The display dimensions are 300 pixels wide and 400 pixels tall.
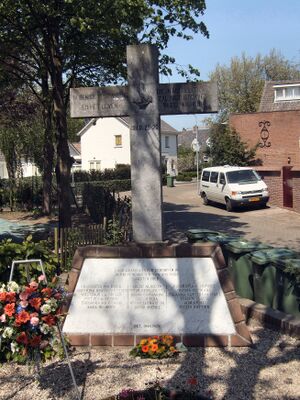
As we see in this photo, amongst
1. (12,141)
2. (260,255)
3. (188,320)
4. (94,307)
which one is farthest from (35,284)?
(12,141)

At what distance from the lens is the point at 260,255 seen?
7.50m

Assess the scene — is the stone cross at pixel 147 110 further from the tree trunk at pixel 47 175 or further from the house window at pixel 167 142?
the house window at pixel 167 142

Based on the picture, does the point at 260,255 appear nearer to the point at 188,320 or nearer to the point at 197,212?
the point at 188,320

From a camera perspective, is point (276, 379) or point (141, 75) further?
point (141, 75)

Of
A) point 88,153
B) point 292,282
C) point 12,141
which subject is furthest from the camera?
point 88,153

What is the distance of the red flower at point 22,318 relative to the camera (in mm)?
4512

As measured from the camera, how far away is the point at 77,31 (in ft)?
50.3

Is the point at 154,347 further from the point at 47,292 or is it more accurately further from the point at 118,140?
the point at 118,140

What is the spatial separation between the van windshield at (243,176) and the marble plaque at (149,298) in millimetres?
18311

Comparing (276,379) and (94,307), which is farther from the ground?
(94,307)

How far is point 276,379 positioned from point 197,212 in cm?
1917

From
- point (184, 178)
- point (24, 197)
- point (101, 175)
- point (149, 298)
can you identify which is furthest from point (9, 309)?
point (184, 178)

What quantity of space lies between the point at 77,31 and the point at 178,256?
11037 millimetres

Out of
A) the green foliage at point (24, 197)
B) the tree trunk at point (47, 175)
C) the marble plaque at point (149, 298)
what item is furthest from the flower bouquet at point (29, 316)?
the green foliage at point (24, 197)
